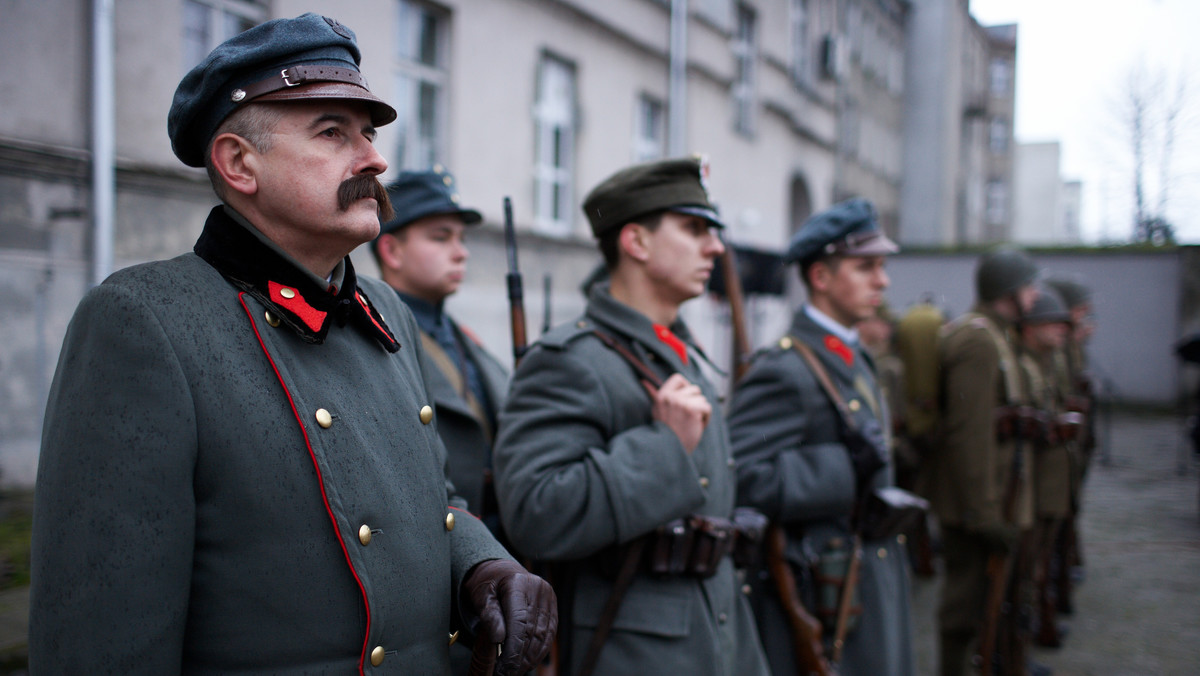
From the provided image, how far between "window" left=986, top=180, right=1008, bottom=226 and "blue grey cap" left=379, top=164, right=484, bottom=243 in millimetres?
39552

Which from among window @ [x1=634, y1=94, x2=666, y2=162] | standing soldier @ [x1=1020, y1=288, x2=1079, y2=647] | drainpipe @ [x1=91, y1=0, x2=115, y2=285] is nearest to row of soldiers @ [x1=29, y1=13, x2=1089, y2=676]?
drainpipe @ [x1=91, y1=0, x2=115, y2=285]

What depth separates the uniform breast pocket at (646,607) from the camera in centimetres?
230

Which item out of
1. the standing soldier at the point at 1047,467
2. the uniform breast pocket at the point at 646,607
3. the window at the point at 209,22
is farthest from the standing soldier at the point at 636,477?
the window at the point at 209,22

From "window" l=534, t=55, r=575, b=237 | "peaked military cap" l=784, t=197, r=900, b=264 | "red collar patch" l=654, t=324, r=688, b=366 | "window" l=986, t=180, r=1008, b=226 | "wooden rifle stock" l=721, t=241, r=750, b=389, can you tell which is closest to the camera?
"red collar patch" l=654, t=324, r=688, b=366

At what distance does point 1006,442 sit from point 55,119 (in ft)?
17.8

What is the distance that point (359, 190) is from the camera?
56.7 inches

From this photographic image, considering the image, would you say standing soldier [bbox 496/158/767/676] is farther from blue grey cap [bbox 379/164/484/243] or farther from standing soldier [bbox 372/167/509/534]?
blue grey cap [bbox 379/164/484/243]

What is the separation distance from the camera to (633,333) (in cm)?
255

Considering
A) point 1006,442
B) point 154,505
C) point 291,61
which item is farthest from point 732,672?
point 1006,442

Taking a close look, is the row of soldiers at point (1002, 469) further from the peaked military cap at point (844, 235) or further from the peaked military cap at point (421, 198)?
the peaked military cap at point (421, 198)

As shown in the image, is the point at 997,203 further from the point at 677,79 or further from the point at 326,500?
the point at 326,500

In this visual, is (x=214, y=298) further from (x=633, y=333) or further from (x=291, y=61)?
(x=633, y=333)

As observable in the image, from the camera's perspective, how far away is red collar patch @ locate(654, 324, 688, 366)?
261 cm

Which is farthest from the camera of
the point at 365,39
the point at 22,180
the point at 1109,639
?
the point at 365,39
